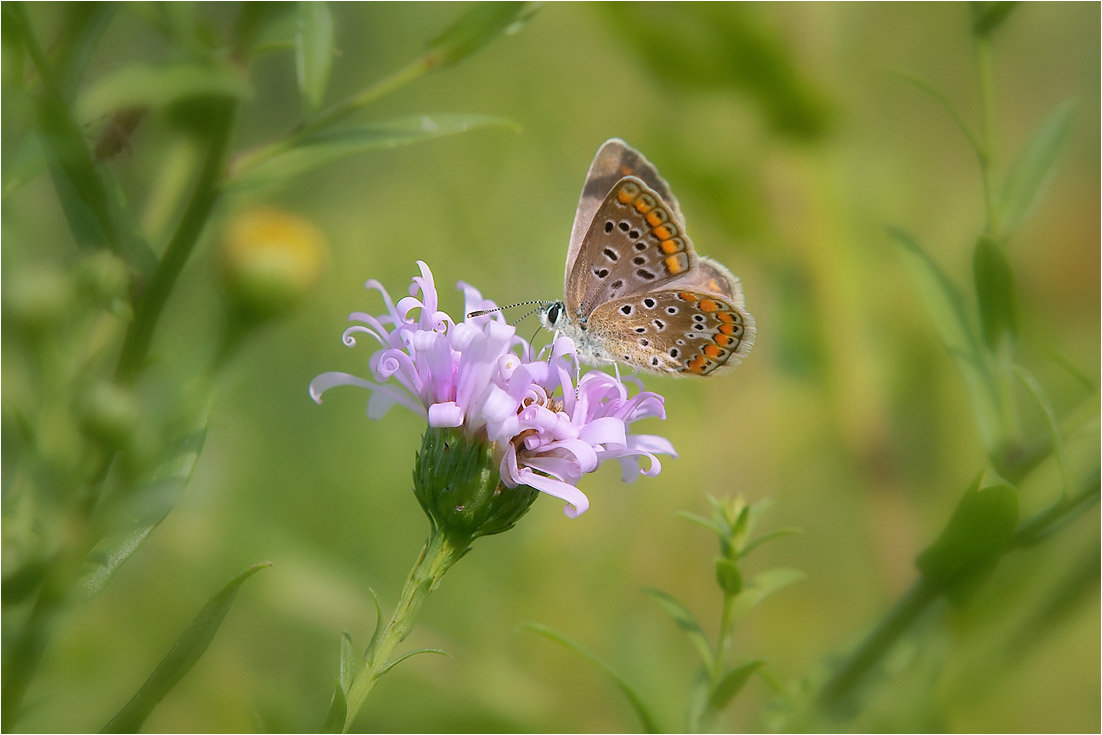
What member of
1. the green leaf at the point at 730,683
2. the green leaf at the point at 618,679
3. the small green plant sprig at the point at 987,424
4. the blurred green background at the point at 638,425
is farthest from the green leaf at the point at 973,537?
the green leaf at the point at 618,679

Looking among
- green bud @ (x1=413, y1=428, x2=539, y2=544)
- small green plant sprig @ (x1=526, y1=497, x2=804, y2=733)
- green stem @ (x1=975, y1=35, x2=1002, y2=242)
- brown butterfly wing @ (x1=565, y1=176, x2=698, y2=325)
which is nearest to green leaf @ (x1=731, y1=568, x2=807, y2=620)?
small green plant sprig @ (x1=526, y1=497, x2=804, y2=733)

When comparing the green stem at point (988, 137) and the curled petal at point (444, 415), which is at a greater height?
the green stem at point (988, 137)

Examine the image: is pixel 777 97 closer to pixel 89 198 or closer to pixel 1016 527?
pixel 1016 527

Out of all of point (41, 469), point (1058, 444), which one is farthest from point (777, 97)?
point (41, 469)

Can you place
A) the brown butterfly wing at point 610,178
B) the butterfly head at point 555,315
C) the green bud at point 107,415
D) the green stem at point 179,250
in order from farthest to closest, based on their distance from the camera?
the butterfly head at point 555,315, the brown butterfly wing at point 610,178, the green stem at point 179,250, the green bud at point 107,415

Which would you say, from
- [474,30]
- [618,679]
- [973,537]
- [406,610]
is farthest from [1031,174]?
[406,610]

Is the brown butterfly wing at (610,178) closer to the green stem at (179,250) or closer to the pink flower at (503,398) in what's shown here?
the pink flower at (503,398)

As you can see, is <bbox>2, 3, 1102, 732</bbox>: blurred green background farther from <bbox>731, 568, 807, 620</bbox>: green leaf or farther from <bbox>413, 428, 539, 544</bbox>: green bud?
<bbox>413, 428, 539, 544</bbox>: green bud
